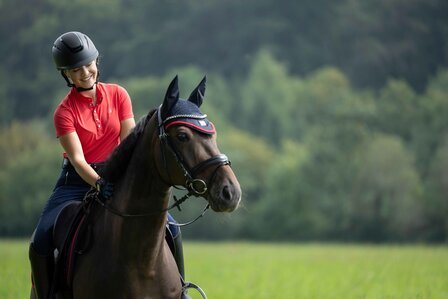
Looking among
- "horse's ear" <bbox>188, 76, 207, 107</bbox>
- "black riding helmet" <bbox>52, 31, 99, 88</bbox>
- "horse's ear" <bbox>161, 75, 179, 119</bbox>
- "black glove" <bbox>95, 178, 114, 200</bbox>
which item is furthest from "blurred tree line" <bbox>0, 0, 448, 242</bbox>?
"horse's ear" <bbox>161, 75, 179, 119</bbox>

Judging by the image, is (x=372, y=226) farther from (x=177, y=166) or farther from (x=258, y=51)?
(x=258, y=51)

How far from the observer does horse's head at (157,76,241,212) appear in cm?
657

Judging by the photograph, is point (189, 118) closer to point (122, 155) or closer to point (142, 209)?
point (122, 155)

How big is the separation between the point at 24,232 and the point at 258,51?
232ft

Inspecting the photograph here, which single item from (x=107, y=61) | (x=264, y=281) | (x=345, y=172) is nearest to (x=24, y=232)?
(x=345, y=172)

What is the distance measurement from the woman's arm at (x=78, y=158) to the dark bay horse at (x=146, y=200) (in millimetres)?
117

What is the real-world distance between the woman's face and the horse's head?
3.42ft

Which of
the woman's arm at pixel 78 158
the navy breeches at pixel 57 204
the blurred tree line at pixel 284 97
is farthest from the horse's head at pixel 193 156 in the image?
A: the blurred tree line at pixel 284 97

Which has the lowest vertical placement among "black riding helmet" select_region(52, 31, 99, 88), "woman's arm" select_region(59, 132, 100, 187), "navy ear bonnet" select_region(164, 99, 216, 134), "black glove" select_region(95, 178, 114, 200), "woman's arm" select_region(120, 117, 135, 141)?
"black glove" select_region(95, 178, 114, 200)

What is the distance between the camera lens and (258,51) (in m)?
127

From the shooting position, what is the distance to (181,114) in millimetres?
7039

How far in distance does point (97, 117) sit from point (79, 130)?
208 millimetres

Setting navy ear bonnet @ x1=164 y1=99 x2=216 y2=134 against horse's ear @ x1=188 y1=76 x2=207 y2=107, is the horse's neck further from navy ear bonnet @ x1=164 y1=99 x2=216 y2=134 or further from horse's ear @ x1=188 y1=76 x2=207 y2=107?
horse's ear @ x1=188 y1=76 x2=207 y2=107

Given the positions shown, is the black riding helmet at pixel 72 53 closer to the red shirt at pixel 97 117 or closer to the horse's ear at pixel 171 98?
the red shirt at pixel 97 117
